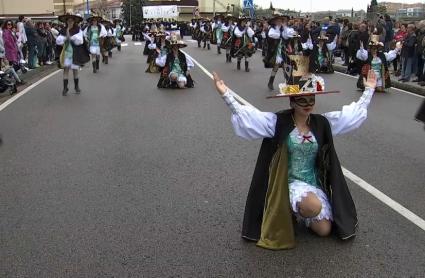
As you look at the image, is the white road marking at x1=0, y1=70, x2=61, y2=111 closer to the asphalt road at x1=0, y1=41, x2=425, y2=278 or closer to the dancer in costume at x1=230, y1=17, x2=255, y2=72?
the asphalt road at x1=0, y1=41, x2=425, y2=278

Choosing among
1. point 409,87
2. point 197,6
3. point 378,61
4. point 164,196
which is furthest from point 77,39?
point 197,6

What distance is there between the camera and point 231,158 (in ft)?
24.5

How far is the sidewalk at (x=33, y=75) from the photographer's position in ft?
44.3

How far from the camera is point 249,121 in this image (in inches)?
173

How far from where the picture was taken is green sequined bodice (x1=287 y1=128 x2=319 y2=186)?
457 centimetres

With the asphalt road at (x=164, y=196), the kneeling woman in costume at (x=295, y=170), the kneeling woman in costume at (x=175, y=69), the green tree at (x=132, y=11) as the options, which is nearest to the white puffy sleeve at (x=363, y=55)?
the asphalt road at (x=164, y=196)

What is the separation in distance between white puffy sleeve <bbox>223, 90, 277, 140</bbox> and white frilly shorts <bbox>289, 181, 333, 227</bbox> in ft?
1.65

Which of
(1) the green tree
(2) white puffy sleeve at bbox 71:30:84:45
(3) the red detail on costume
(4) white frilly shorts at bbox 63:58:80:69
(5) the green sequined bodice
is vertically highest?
(3) the red detail on costume

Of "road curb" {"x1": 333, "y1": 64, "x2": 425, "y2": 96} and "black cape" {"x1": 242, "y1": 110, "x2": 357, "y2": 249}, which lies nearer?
"black cape" {"x1": 242, "y1": 110, "x2": 357, "y2": 249}

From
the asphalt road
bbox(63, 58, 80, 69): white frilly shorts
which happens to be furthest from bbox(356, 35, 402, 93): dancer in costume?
bbox(63, 58, 80, 69): white frilly shorts

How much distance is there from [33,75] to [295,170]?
14.7m

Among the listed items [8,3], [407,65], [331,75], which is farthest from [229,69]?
[8,3]

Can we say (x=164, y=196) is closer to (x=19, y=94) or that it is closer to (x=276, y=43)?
(x=19, y=94)

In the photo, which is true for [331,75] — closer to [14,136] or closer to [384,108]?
[384,108]
